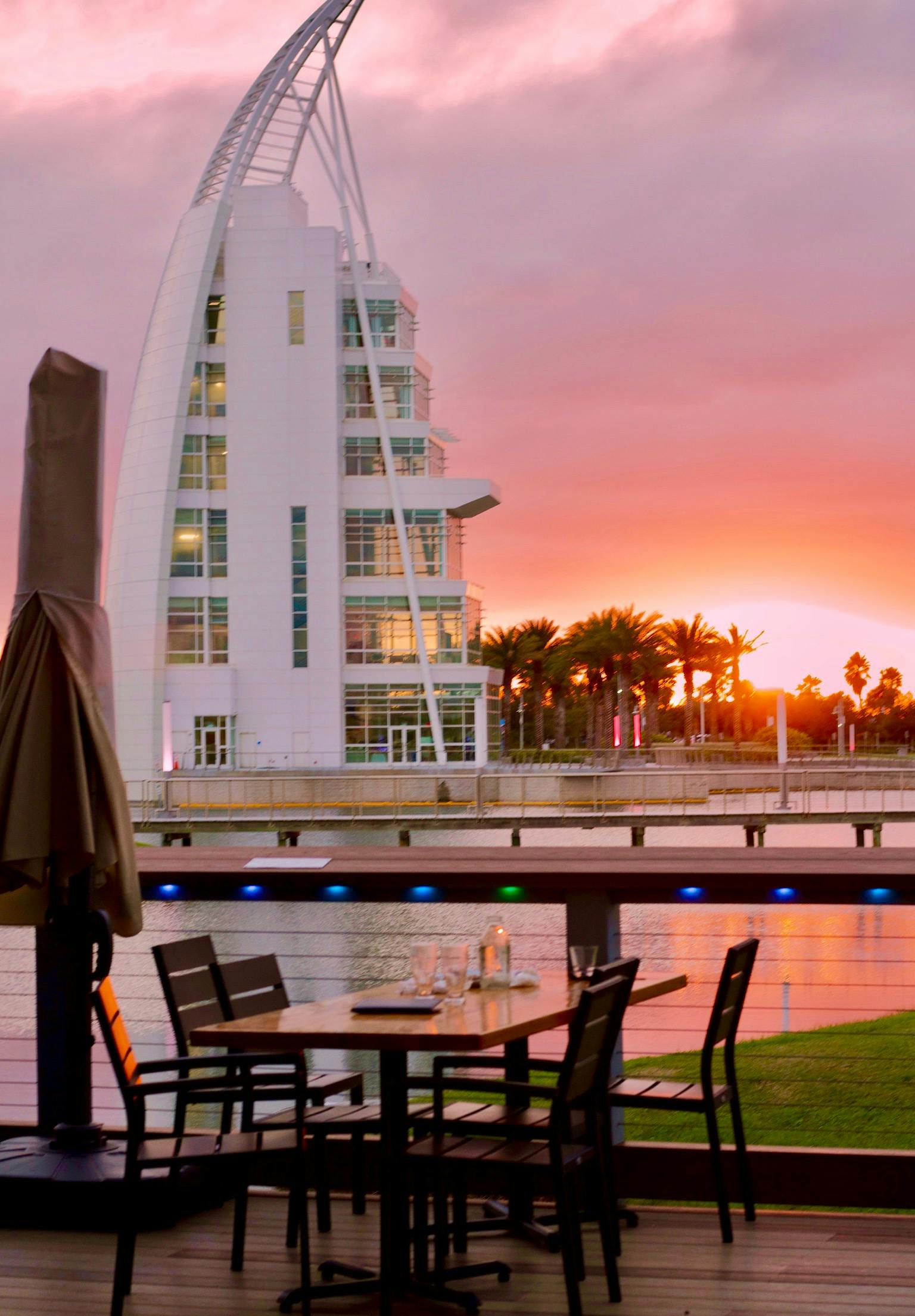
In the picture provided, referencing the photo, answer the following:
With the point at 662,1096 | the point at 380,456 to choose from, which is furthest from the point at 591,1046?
the point at 380,456

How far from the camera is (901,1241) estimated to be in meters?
4.77

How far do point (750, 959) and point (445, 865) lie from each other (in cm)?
118

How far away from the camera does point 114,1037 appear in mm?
4402

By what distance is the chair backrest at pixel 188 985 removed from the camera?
16.0ft

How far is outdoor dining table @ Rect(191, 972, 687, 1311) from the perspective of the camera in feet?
13.0

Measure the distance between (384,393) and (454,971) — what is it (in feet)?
180

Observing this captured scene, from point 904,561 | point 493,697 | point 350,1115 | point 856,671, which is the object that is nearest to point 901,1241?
point 350,1115

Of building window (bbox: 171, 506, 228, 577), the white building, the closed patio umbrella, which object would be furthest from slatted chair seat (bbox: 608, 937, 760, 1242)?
building window (bbox: 171, 506, 228, 577)

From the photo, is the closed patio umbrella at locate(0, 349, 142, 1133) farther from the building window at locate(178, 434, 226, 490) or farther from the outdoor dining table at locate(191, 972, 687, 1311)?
the building window at locate(178, 434, 226, 490)

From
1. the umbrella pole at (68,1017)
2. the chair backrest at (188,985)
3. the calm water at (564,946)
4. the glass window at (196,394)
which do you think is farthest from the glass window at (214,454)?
the chair backrest at (188,985)

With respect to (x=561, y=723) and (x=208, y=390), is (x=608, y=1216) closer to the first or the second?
(x=208, y=390)

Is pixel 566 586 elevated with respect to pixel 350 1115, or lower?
elevated

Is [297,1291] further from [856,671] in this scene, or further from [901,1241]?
[856,671]

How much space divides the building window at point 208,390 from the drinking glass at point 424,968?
5502cm
